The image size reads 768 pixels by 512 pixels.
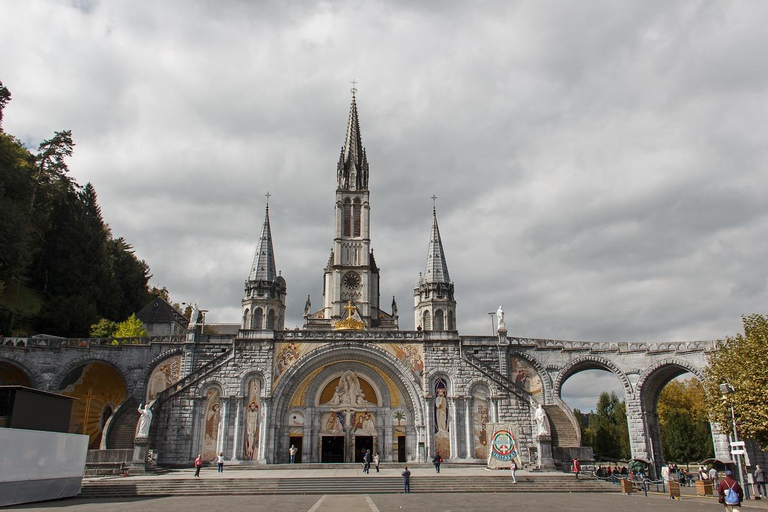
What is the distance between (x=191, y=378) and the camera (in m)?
33.2

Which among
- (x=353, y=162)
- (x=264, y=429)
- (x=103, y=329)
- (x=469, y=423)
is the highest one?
(x=353, y=162)

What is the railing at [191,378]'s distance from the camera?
32.5 m

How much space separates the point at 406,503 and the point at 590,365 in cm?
2200

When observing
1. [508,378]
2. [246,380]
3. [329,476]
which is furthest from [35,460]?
[508,378]

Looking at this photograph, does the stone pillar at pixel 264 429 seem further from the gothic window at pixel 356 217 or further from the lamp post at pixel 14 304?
the gothic window at pixel 356 217

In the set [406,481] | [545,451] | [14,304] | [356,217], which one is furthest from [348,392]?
[356,217]

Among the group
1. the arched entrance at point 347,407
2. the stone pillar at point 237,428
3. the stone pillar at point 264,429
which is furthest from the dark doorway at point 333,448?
the stone pillar at point 237,428

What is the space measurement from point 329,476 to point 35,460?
37.6 feet

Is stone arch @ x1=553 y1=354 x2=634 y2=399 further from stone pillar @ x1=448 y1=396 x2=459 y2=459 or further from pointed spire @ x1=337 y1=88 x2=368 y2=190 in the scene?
pointed spire @ x1=337 y1=88 x2=368 y2=190

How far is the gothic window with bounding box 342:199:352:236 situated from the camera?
66.0m

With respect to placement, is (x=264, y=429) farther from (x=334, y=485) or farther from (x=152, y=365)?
(x=334, y=485)

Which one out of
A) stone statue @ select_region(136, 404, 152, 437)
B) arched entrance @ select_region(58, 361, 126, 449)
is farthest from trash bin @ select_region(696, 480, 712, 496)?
arched entrance @ select_region(58, 361, 126, 449)

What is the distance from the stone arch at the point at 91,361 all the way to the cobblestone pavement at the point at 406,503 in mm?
16192

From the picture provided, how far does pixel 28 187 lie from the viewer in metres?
45.9
